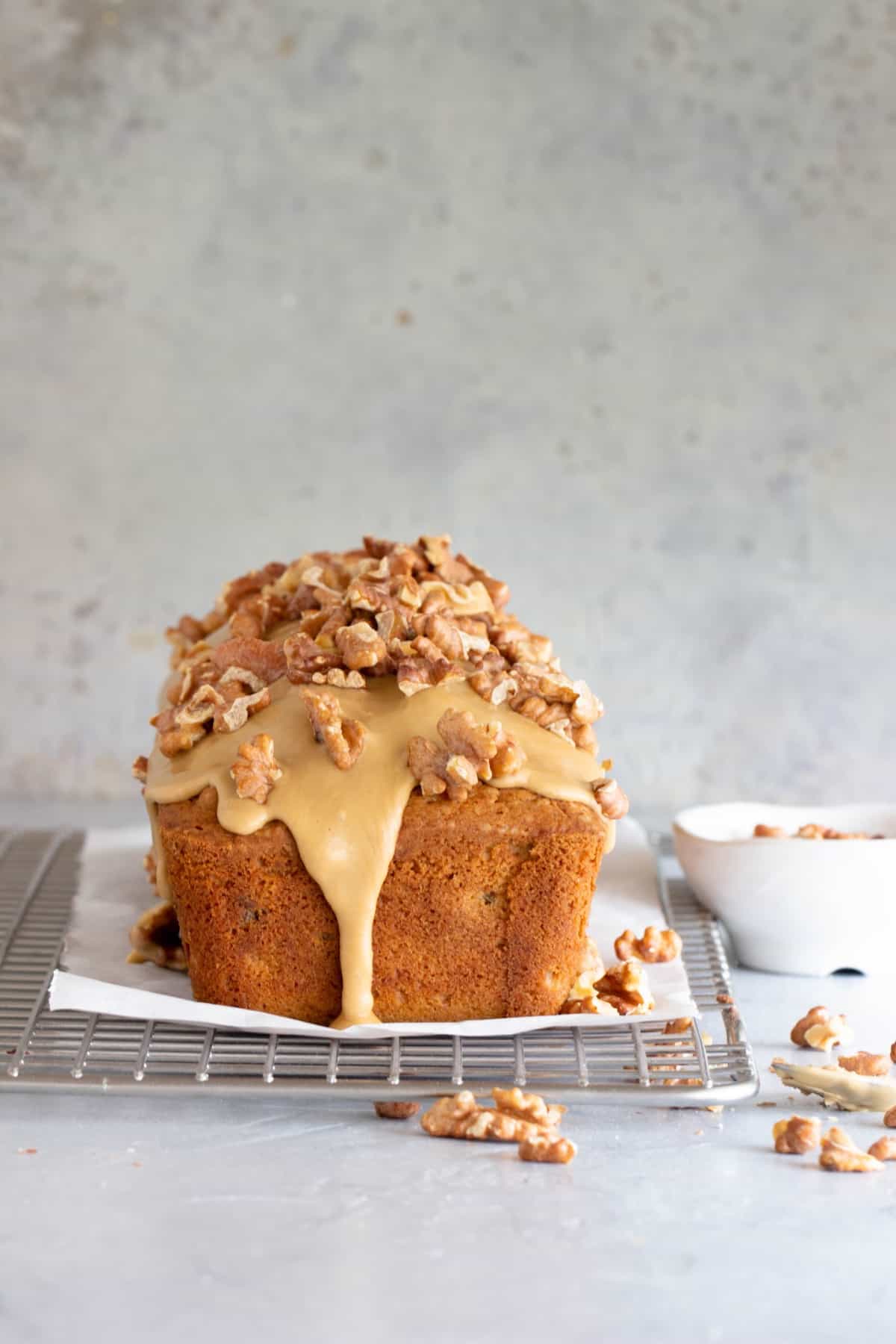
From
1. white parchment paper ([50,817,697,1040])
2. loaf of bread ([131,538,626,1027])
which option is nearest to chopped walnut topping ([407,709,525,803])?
loaf of bread ([131,538,626,1027])

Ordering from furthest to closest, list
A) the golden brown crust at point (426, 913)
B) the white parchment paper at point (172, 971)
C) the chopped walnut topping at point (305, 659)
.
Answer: the chopped walnut topping at point (305, 659), the golden brown crust at point (426, 913), the white parchment paper at point (172, 971)

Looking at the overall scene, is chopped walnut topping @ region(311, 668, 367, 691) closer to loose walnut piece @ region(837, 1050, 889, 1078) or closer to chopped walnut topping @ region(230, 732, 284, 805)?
chopped walnut topping @ region(230, 732, 284, 805)

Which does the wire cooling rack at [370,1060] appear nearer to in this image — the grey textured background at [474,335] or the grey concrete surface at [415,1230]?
the grey concrete surface at [415,1230]

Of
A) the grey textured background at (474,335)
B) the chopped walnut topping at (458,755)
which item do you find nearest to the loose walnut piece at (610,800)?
the chopped walnut topping at (458,755)

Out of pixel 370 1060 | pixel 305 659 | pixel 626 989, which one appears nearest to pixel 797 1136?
pixel 626 989

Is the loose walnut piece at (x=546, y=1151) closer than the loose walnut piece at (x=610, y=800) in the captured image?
Yes

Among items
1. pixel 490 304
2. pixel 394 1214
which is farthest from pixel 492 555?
pixel 394 1214
